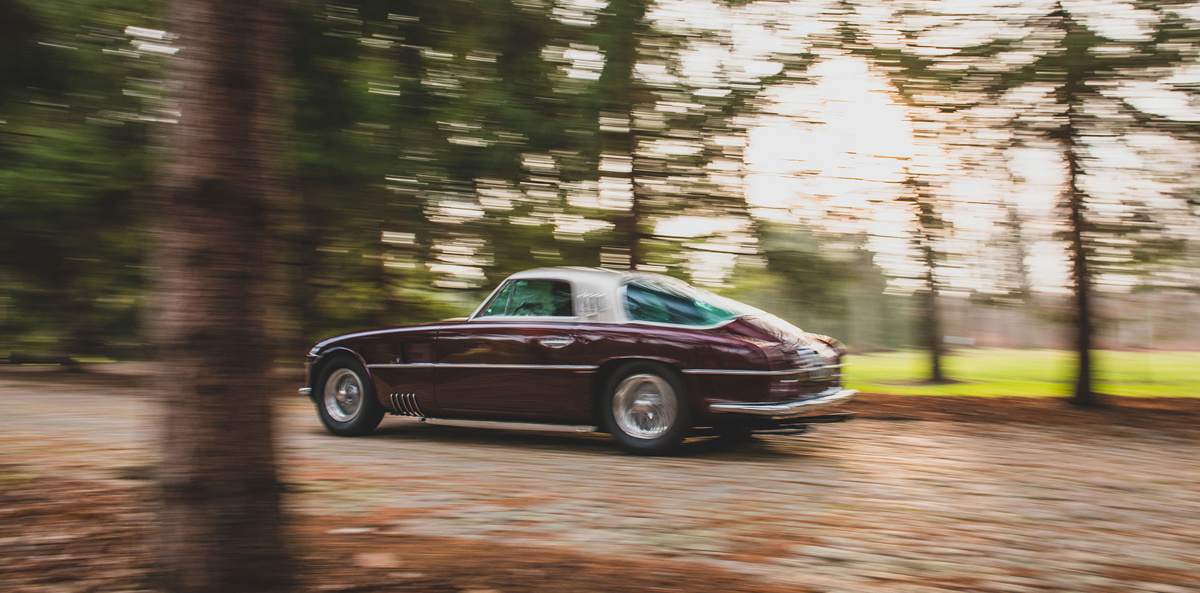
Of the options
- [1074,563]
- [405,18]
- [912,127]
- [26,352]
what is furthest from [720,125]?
[26,352]

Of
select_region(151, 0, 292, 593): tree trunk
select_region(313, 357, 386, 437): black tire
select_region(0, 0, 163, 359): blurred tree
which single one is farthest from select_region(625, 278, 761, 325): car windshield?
select_region(0, 0, 163, 359): blurred tree

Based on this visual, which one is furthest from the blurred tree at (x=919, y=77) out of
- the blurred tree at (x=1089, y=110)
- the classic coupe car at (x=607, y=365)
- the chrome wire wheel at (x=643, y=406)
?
the chrome wire wheel at (x=643, y=406)

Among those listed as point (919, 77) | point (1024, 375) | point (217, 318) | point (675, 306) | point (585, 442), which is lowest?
point (1024, 375)

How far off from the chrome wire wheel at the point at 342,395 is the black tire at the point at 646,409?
2.71 metres

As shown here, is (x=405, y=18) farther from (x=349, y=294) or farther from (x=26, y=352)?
(x=26, y=352)

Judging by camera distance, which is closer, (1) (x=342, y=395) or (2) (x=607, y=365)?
(2) (x=607, y=365)

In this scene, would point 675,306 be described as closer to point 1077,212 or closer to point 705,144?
point 705,144

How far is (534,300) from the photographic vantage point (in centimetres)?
761

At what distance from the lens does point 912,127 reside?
1291 cm

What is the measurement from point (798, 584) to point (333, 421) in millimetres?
6037

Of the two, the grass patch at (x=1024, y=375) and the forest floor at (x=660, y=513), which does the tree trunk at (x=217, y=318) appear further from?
the grass patch at (x=1024, y=375)

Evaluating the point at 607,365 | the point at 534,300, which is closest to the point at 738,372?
the point at 607,365

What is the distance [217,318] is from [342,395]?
5.63 m

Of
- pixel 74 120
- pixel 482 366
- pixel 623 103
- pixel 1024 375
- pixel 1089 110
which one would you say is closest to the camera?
pixel 482 366
